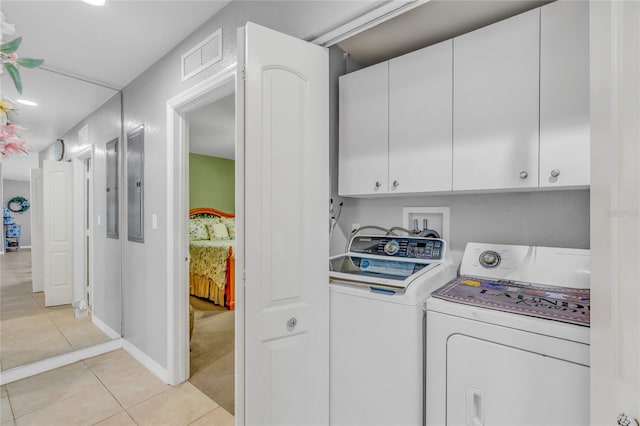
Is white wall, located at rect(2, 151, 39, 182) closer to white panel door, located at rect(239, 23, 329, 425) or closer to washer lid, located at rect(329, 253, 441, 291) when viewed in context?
white panel door, located at rect(239, 23, 329, 425)

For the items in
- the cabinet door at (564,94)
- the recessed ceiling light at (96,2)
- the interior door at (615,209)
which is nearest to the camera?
the interior door at (615,209)

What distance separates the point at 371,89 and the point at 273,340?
1.55m

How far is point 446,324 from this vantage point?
4.02 ft

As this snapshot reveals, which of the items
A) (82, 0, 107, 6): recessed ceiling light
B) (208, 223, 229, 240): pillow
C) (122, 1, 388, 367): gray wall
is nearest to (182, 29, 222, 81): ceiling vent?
(122, 1, 388, 367): gray wall

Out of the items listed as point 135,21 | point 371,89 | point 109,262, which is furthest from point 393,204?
point 109,262

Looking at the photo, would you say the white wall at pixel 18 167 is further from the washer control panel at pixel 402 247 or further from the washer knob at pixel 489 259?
the washer knob at pixel 489 259

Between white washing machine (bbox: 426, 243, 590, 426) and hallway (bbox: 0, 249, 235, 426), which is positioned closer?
white washing machine (bbox: 426, 243, 590, 426)

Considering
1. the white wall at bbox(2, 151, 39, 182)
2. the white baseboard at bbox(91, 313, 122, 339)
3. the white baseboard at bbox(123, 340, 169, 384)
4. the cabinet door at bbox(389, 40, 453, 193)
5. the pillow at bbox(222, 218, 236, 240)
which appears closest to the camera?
the cabinet door at bbox(389, 40, 453, 193)

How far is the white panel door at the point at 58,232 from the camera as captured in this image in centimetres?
234

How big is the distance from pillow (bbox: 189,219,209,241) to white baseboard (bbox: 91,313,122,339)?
2.44 m

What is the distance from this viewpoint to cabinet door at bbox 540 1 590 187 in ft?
4.05

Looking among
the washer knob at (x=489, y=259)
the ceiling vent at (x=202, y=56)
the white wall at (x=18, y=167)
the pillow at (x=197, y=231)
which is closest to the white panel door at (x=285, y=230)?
the ceiling vent at (x=202, y=56)

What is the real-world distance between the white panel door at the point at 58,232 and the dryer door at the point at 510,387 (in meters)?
3.00

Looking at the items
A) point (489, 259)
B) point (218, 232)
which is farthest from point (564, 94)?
point (218, 232)
